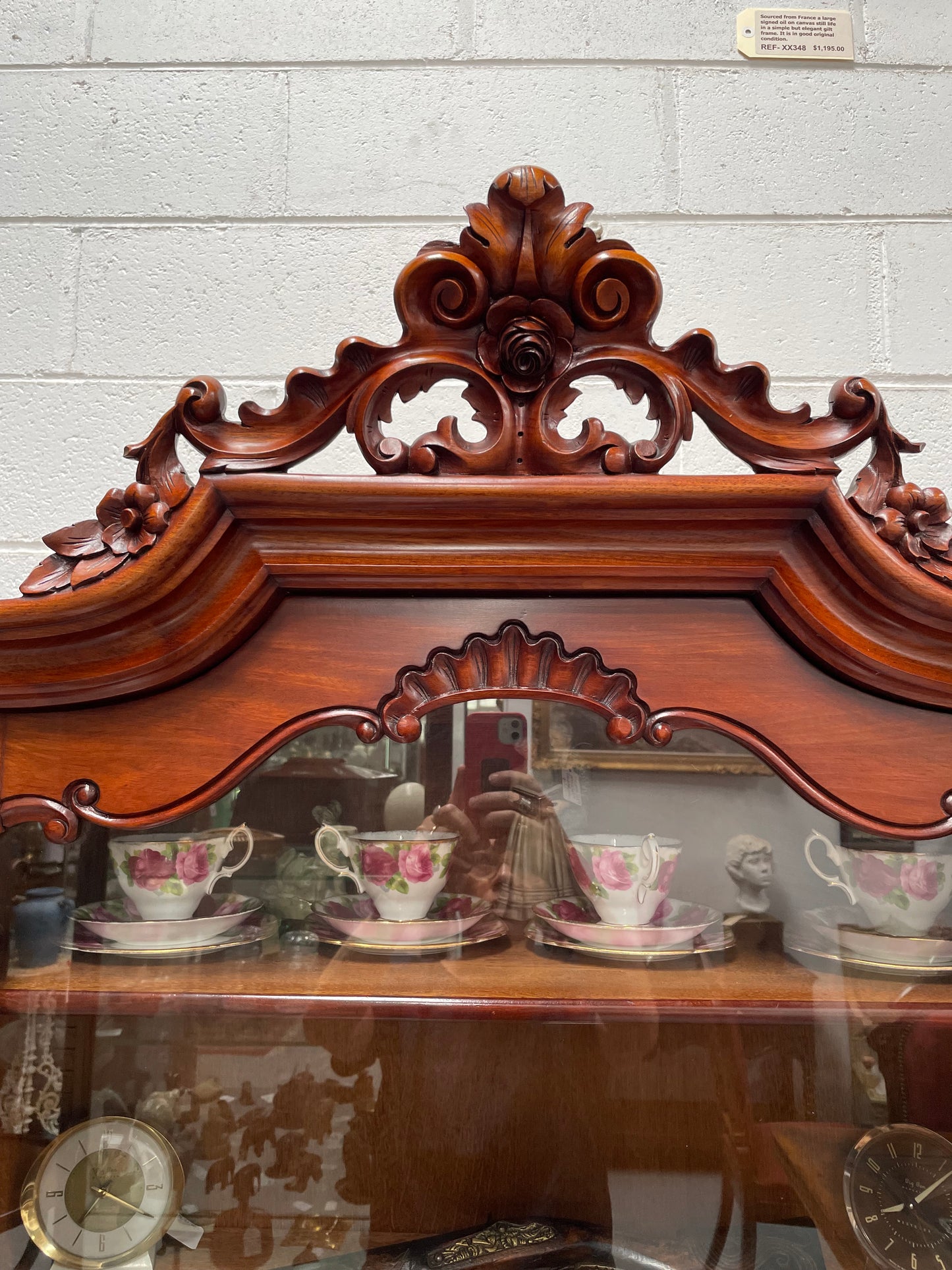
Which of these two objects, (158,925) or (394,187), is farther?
(394,187)

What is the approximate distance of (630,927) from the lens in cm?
54

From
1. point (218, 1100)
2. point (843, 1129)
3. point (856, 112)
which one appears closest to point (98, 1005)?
point (218, 1100)

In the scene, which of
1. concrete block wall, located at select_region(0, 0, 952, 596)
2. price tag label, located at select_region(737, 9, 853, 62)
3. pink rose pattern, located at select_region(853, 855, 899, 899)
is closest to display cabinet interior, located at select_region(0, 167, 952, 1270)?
pink rose pattern, located at select_region(853, 855, 899, 899)

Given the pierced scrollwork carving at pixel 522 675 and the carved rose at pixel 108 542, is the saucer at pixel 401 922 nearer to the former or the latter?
the pierced scrollwork carving at pixel 522 675

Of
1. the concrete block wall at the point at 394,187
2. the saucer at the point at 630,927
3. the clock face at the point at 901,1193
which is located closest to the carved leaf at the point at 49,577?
the saucer at the point at 630,927

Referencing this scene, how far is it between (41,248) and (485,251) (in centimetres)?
70

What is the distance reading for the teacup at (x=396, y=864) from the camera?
21.1 inches

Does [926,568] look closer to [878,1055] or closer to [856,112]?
[878,1055]

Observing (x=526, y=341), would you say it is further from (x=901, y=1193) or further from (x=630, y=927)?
(x=901, y=1193)

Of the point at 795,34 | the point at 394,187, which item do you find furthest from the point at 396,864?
the point at 795,34

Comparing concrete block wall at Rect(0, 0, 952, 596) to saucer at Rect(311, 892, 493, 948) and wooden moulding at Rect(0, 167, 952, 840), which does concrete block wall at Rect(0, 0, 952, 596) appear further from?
saucer at Rect(311, 892, 493, 948)

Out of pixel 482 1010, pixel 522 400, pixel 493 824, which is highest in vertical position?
pixel 522 400

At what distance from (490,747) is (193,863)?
19cm

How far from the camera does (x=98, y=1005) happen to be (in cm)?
55
